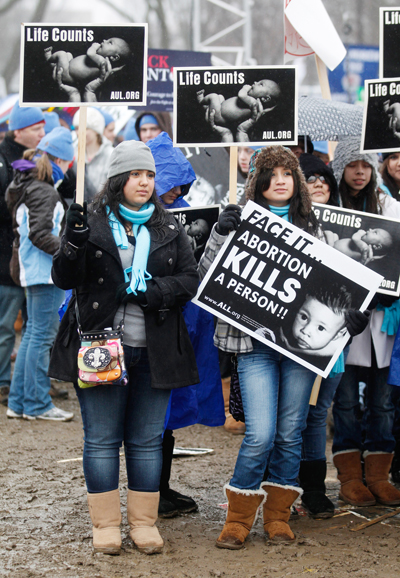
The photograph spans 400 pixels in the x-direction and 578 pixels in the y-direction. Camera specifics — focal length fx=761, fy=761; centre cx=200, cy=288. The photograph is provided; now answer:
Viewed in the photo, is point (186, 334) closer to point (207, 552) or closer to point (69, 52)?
point (207, 552)

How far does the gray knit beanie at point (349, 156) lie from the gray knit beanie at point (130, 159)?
1462 millimetres

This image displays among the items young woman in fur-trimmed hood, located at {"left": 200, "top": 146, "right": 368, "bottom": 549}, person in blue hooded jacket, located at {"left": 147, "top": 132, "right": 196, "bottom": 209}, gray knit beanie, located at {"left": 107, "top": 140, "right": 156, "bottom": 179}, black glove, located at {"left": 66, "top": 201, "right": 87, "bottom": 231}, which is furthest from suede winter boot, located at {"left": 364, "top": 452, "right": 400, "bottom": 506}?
black glove, located at {"left": 66, "top": 201, "right": 87, "bottom": 231}

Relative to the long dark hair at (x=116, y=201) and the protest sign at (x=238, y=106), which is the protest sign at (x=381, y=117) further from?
the long dark hair at (x=116, y=201)

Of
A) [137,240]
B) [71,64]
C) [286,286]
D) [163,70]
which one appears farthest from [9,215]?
[163,70]

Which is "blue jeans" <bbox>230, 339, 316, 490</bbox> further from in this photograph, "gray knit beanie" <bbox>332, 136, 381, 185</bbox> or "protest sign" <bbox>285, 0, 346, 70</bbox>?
"protest sign" <bbox>285, 0, 346, 70</bbox>

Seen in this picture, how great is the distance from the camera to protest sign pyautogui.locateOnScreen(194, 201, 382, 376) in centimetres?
370

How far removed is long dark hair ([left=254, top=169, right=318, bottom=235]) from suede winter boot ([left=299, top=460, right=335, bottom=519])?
1352 millimetres

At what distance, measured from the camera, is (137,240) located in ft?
11.6

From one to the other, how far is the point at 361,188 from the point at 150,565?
2.41 m

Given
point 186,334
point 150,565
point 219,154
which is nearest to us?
point 150,565

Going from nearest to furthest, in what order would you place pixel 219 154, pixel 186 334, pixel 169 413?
pixel 186 334
pixel 169 413
pixel 219 154

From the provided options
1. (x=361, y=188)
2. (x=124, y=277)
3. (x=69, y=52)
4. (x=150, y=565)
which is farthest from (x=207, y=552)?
(x=69, y=52)

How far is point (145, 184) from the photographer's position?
3.58 meters

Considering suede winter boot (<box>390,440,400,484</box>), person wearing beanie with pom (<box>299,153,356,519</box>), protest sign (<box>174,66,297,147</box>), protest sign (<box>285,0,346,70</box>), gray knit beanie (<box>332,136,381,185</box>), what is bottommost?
suede winter boot (<box>390,440,400,484</box>)
